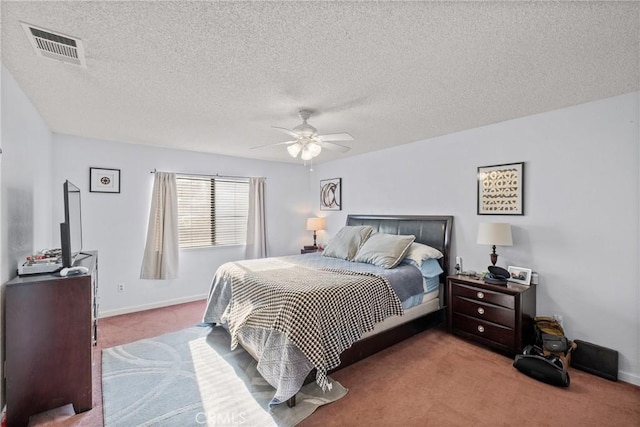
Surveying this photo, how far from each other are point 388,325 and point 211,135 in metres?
3.01

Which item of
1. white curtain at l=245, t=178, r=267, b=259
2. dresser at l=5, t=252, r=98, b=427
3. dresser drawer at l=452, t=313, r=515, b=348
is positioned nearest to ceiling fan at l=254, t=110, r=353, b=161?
dresser at l=5, t=252, r=98, b=427

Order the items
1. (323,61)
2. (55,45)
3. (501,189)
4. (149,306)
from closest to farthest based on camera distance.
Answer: (55,45)
(323,61)
(501,189)
(149,306)

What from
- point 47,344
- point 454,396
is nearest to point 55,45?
point 47,344

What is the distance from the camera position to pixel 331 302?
89.8 inches

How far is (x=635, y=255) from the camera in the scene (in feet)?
7.75

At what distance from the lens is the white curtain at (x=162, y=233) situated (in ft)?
13.4

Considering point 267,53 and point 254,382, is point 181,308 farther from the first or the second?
point 267,53

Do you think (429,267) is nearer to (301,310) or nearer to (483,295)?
(483,295)

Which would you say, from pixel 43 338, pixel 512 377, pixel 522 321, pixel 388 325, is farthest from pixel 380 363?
pixel 43 338

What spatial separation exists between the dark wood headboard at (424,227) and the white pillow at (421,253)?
0.15 metres

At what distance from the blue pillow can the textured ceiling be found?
5.23 feet

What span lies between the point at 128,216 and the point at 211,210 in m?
1.16

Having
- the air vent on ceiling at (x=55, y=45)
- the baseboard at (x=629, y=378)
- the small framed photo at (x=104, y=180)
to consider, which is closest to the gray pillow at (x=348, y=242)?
the baseboard at (x=629, y=378)

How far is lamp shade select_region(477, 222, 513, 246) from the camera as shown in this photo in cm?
285
